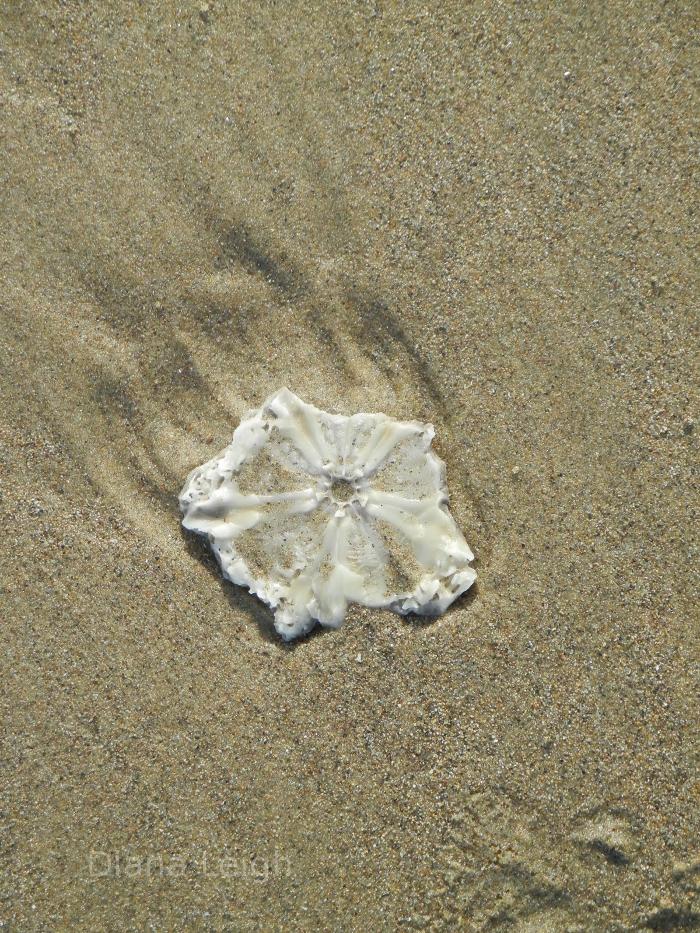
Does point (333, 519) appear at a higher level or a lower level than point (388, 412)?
lower

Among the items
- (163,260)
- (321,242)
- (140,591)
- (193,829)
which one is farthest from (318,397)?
(193,829)

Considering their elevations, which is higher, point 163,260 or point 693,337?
point 163,260

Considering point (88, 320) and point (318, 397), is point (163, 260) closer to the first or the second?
point (88, 320)

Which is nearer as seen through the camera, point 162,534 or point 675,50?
point 675,50

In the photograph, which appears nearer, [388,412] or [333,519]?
[333,519]
